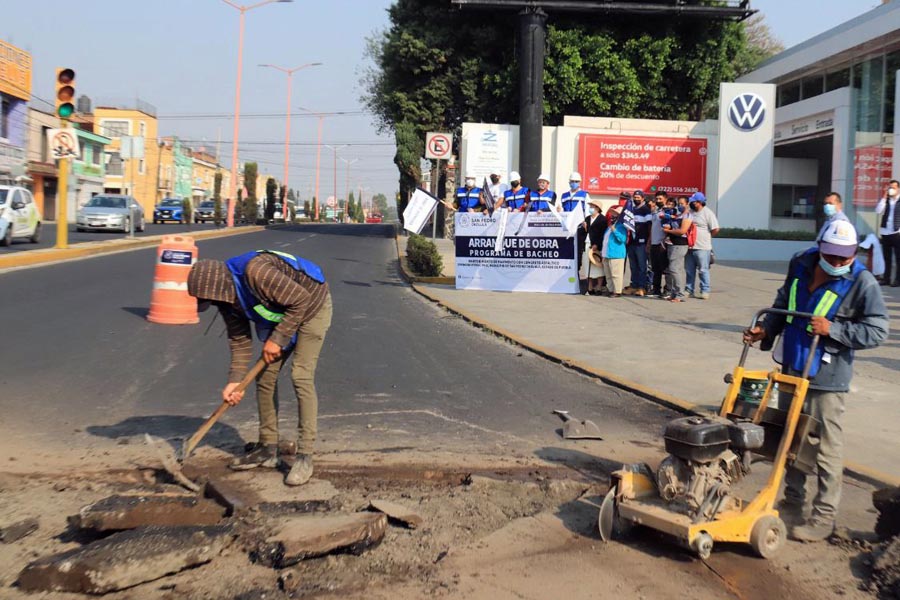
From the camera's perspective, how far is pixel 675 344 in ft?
33.9

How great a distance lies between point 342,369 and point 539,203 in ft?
24.8

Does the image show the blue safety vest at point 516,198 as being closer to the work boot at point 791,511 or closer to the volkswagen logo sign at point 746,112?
the work boot at point 791,511

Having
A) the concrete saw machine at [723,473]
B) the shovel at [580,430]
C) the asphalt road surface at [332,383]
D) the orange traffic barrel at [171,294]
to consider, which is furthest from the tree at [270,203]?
the concrete saw machine at [723,473]

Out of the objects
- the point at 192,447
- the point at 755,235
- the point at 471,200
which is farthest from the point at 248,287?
the point at 755,235

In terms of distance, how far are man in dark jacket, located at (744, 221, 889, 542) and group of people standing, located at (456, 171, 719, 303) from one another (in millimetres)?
9335

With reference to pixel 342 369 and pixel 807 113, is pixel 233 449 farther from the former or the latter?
pixel 807 113

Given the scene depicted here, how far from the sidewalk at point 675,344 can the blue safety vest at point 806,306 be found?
1.39 meters

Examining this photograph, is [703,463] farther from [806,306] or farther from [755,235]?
[755,235]

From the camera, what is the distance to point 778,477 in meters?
4.49

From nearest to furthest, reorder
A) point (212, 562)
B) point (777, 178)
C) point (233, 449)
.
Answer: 1. point (212, 562)
2. point (233, 449)
3. point (777, 178)

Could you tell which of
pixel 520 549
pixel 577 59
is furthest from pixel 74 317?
pixel 577 59

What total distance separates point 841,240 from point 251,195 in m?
57.1

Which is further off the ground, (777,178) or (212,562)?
(777,178)

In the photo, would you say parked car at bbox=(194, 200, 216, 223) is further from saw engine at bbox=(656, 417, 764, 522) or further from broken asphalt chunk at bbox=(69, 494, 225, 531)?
saw engine at bbox=(656, 417, 764, 522)
